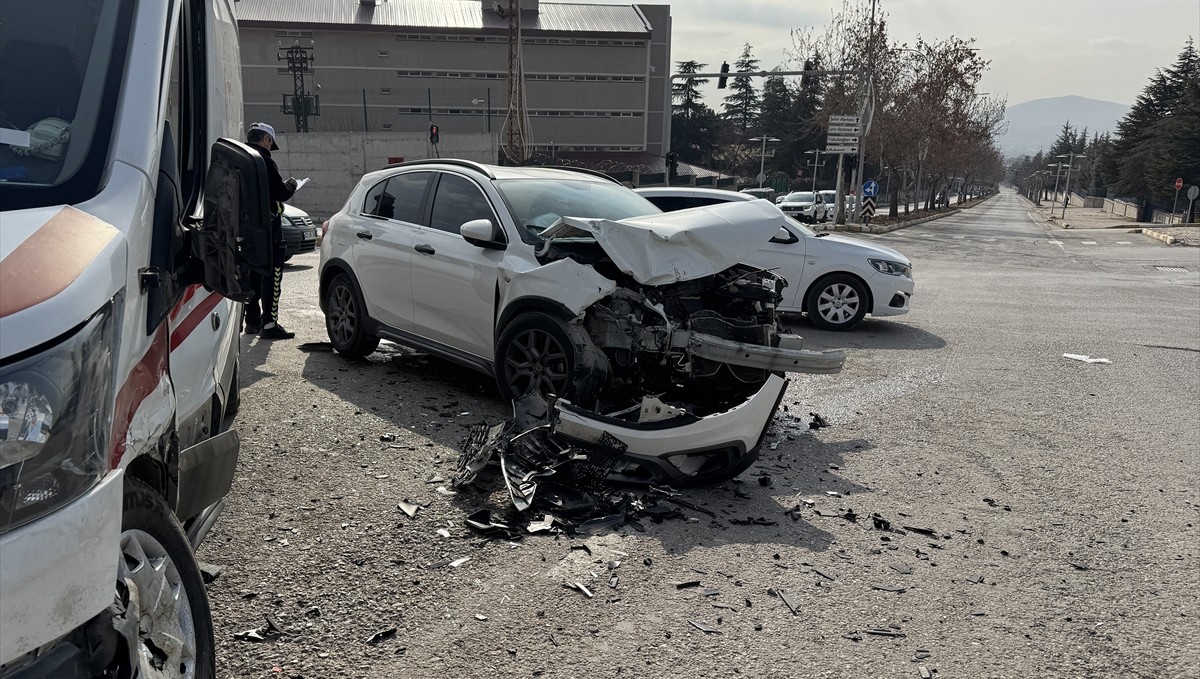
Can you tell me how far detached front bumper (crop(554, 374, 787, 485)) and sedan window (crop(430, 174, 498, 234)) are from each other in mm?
2225

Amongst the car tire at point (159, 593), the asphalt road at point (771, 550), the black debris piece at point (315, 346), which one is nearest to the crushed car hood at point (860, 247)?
the asphalt road at point (771, 550)

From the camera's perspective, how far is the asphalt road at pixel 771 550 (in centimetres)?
347

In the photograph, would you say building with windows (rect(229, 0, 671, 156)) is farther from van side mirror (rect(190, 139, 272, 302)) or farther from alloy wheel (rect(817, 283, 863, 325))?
van side mirror (rect(190, 139, 272, 302))

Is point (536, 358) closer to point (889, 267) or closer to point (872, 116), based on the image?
point (889, 267)

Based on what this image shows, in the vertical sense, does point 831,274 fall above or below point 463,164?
below

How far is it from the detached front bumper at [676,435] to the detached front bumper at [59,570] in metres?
3.12

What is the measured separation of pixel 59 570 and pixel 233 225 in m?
1.21

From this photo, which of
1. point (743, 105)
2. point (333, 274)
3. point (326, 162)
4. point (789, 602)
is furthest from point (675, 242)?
point (743, 105)

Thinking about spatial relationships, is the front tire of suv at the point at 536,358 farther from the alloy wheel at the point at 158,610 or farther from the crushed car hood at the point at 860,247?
the crushed car hood at the point at 860,247

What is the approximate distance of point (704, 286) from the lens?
A: 6535 millimetres

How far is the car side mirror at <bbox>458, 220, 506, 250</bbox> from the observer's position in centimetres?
634

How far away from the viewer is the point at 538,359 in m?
6.02

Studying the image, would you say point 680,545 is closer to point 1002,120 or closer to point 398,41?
point 398,41

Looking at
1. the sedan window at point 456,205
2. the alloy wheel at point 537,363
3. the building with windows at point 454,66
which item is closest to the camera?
the alloy wheel at point 537,363
